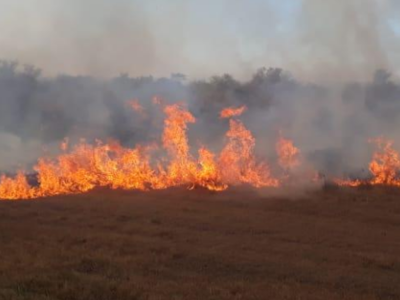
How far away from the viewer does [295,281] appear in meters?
17.5

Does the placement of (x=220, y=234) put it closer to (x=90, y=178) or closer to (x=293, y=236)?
(x=293, y=236)

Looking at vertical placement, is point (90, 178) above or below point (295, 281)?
above

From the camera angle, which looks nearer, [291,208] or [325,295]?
[325,295]

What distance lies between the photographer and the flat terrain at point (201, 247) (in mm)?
14727

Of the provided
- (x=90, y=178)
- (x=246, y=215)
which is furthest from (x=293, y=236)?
(x=90, y=178)

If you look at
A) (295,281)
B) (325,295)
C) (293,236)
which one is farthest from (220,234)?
(325,295)

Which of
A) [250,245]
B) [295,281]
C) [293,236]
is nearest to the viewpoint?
[295,281]

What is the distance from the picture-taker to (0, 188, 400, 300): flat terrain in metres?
14.7

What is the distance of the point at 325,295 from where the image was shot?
50.0ft

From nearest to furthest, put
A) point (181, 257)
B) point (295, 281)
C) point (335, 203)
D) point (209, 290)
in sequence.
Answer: point (209, 290) < point (295, 281) < point (181, 257) < point (335, 203)

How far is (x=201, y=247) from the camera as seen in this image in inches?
944

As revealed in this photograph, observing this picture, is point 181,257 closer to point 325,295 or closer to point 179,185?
point 325,295

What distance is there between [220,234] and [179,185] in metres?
22.9

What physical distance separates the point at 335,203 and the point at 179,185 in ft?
50.4
